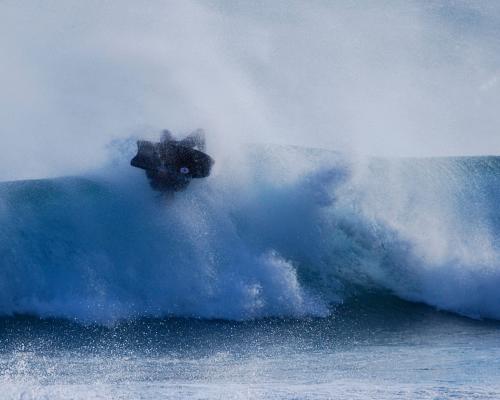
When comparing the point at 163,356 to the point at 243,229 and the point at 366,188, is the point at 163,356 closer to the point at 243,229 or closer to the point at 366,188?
the point at 243,229

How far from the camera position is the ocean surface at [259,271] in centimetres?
976

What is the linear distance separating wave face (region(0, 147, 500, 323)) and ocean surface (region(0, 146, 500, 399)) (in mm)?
25

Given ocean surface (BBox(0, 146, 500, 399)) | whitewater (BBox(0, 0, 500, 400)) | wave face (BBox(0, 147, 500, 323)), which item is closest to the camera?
whitewater (BBox(0, 0, 500, 400))

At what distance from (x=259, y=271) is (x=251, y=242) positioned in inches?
30.5

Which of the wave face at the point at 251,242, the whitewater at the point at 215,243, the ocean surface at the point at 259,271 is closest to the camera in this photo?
the whitewater at the point at 215,243

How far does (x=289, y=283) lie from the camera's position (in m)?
12.1

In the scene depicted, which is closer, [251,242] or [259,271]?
[259,271]

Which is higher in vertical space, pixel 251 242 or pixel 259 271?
pixel 251 242

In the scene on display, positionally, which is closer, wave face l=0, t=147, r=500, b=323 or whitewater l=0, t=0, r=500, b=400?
whitewater l=0, t=0, r=500, b=400

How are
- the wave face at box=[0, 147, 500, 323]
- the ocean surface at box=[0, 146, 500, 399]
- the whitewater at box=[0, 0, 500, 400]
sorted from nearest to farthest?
the whitewater at box=[0, 0, 500, 400]
the ocean surface at box=[0, 146, 500, 399]
the wave face at box=[0, 147, 500, 323]

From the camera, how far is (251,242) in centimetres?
1290

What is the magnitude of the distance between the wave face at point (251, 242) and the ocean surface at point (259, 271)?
25mm

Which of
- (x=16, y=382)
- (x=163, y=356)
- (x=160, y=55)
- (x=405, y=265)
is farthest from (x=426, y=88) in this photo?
(x=16, y=382)

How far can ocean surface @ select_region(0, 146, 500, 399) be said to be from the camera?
32.0 feet
